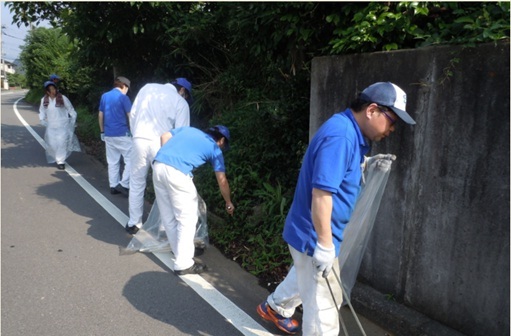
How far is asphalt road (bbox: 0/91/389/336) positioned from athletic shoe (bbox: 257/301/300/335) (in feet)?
0.25

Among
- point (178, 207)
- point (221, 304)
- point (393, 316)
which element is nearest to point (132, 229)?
point (178, 207)

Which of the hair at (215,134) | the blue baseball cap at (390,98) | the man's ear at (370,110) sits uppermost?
the blue baseball cap at (390,98)

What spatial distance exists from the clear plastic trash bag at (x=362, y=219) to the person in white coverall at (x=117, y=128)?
4746mm

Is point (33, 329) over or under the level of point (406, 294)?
under

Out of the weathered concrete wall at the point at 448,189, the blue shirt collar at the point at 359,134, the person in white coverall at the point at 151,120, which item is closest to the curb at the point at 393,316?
the weathered concrete wall at the point at 448,189

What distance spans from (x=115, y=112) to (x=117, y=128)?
0.91 ft

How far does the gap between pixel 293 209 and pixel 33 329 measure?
7.35 feet

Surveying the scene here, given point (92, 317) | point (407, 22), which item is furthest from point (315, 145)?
point (92, 317)

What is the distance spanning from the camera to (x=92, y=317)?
3277 millimetres

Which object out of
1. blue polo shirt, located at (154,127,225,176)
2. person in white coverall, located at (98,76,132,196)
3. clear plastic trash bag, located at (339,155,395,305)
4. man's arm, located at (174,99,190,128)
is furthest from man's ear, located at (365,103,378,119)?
person in white coverall, located at (98,76,132,196)

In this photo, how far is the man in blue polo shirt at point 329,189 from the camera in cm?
221

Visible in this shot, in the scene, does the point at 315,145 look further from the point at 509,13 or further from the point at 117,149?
the point at 117,149

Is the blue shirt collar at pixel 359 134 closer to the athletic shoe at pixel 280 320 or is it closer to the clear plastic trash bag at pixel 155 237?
the athletic shoe at pixel 280 320

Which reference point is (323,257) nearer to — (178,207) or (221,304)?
(221,304)
